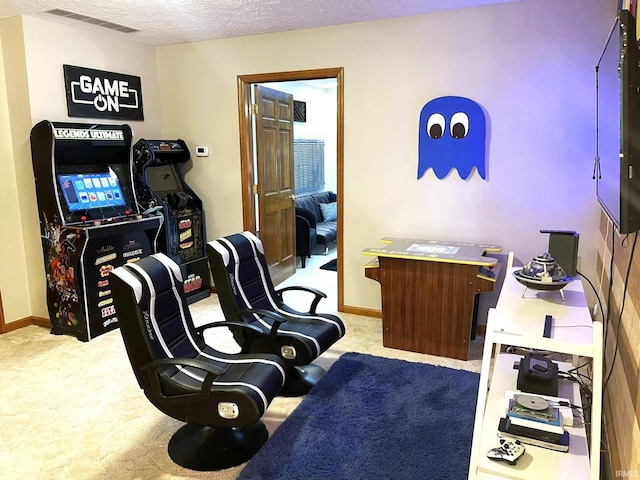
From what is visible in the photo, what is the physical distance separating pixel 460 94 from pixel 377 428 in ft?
8.28

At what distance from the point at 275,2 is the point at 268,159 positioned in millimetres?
1805

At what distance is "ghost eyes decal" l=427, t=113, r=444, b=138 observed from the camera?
373 cm

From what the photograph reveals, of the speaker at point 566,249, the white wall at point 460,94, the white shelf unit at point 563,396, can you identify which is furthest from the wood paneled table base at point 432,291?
the white shelf unit at point 563,396

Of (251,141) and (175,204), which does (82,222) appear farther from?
(251,141)

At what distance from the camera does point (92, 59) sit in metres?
4.10

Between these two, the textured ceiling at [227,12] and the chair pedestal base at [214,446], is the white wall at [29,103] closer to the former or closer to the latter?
the textured ceiling at [227,12]

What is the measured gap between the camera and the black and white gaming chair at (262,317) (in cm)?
284

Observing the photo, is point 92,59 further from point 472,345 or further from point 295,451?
point 472,345

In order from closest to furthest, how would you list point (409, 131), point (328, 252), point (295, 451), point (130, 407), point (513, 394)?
point (513, 394)
point (295, 451)
point (130, 407)
point (409, 131)
point (328, 252)

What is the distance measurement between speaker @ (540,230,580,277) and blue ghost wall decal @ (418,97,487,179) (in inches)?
47.8

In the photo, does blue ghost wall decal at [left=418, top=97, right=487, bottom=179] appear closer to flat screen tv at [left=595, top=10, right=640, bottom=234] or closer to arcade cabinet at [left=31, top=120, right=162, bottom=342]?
flat screen tv at [left=595, top=10, right=640, bottom=234]

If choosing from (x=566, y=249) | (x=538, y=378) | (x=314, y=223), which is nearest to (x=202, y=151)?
(x=314, y=223)

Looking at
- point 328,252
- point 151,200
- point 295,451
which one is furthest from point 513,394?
point 328,252

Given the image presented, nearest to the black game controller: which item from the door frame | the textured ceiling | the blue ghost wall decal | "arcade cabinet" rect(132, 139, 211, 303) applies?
the blue ghost wall decal
